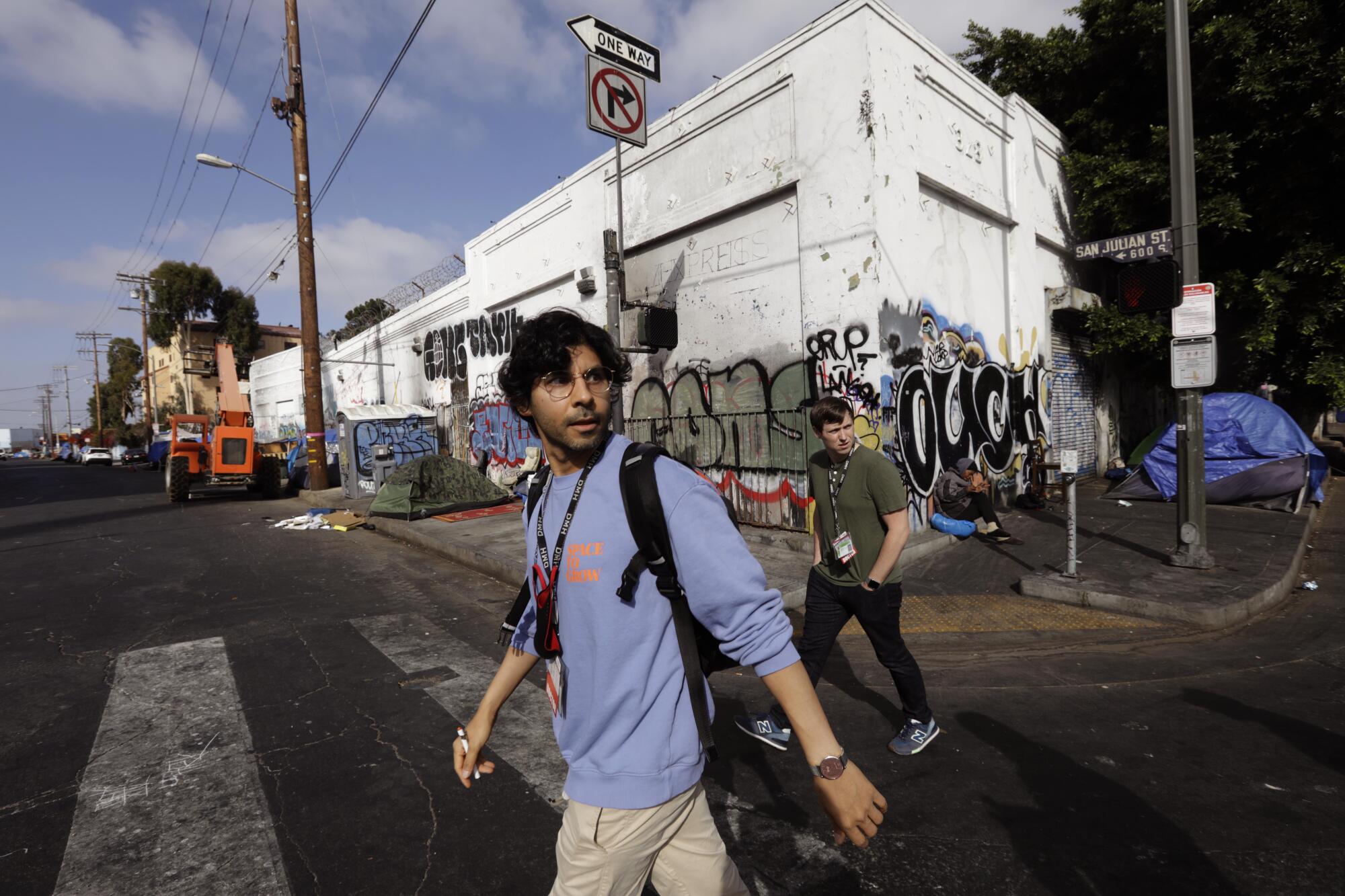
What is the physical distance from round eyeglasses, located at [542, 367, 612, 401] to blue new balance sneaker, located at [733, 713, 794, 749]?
95.2 inches

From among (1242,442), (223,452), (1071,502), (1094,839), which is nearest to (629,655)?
(1094,839)

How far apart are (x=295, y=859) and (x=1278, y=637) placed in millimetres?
6310

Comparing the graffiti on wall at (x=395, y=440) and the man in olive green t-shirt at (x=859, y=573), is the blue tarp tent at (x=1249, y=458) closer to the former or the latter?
the man in olive green t-shirt at (x=859, y=573)

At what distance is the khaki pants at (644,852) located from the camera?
1.44 meters

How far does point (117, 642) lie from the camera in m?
5.29

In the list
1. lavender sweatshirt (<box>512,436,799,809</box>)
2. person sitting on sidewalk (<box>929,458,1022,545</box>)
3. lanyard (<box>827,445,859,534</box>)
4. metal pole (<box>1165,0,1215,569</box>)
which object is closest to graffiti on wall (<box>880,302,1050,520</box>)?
person sitting on sidewalk (<box>929,458,1022,545</box>)

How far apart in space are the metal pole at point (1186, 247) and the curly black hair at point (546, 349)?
22.1ft

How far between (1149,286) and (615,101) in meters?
5.29

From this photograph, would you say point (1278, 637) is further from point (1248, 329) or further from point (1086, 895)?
point (1248, 329)

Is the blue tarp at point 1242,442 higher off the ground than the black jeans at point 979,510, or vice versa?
the blue tarp at point 1242,442

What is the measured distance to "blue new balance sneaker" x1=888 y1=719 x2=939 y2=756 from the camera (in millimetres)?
3309

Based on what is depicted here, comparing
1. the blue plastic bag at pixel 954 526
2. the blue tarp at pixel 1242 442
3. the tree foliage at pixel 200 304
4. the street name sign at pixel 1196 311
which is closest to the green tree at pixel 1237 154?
the blue tarp at pixel 1242 442

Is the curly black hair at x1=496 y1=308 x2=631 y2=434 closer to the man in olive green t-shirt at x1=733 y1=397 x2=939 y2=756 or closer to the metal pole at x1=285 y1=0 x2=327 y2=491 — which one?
the man in olive green t-shirt at x1=733 y1=397 x2=939 y2=756

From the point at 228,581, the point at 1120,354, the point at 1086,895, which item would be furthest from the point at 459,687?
the point at 1120,354
